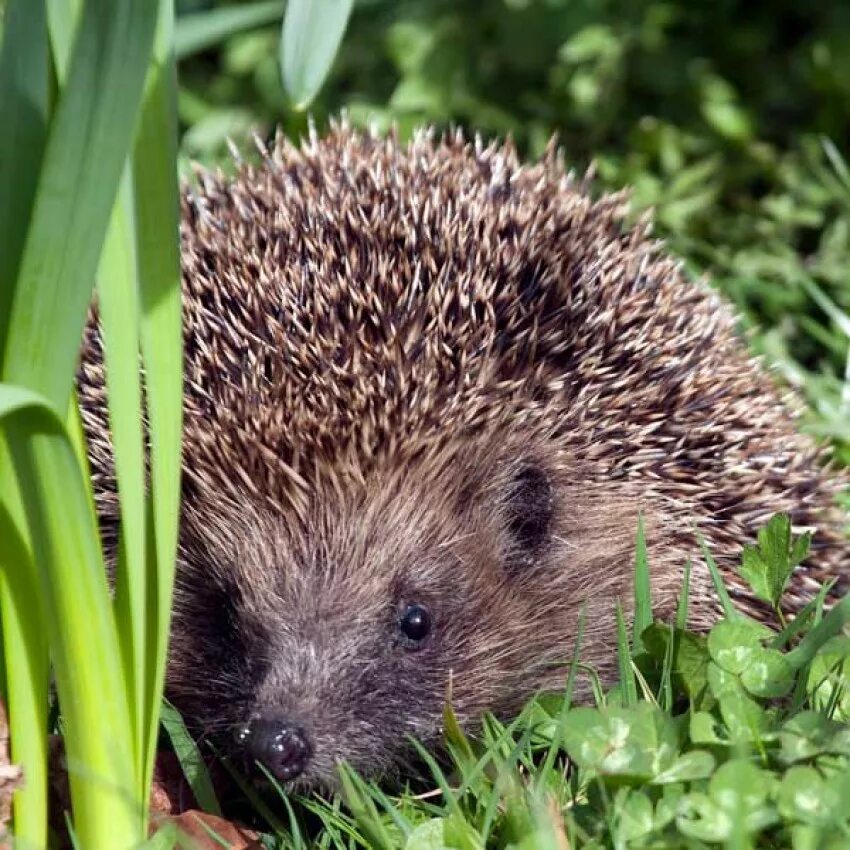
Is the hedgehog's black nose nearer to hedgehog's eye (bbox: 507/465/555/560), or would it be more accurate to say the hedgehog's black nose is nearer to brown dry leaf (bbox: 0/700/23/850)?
brown dry leaf (bbox: 0/700/23/850)

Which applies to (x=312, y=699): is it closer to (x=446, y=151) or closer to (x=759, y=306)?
(x=446, y=151)

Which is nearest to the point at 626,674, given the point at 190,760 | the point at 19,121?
the point at 190,760

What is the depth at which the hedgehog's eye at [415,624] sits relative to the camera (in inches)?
82.9

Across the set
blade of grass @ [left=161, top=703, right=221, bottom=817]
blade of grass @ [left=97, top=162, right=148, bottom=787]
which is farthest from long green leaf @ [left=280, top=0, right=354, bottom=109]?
blade of grass @ [left=161, top=703, right=221, bottom=817]

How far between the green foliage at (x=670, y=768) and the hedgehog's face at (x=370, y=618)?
0.34 ft

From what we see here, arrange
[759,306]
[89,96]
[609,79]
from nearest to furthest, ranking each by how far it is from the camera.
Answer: [89,96] → [759,306] → [609,79]

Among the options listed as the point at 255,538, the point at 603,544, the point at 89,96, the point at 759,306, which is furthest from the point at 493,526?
A: the point at 759,306

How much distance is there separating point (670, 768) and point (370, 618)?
56 centimetres

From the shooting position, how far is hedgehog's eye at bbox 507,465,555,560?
88.0 inches

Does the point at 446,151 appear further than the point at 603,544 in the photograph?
Yes

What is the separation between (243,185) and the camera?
2.49 m

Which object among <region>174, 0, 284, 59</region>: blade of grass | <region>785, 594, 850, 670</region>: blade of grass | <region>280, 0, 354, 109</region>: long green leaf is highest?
<region>174, 0, 284, 59</region>: blade of grass

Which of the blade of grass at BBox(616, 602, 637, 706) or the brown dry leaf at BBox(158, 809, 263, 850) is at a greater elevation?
the blade of grass at BBox(616, 602, 637, 706)

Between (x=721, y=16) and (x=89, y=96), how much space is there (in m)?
3.09
